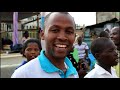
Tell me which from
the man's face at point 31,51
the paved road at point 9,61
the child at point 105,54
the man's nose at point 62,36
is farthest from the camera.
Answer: the paved road at point 9,61

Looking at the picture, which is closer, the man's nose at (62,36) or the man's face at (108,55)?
the man's nose at (62,36)

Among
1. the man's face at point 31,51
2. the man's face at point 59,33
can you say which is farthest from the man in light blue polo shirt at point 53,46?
the man's face at point 31,51

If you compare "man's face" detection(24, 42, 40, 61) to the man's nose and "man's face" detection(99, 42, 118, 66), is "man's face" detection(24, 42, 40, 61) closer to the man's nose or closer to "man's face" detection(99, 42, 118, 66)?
"man's face" detection(99, 42, 118, 66)

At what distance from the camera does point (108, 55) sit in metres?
1.41

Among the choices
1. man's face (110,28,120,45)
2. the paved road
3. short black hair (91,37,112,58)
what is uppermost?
man's face (110,28,120,45)

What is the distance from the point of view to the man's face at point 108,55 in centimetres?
141

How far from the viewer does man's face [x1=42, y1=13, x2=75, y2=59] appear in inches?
36.6

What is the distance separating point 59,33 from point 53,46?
6cm

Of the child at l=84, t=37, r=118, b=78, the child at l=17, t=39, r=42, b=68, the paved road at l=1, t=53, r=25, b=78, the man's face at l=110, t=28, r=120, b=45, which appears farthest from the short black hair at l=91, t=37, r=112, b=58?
the paved road at l=1, t=53, r=25, b=78

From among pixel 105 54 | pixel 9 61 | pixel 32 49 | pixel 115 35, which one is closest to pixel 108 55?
pixel 105 54

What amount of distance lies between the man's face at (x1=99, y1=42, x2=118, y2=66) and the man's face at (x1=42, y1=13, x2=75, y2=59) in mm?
491

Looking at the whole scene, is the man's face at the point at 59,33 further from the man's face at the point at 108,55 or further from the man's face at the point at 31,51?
the man's face at the point at 31,51
